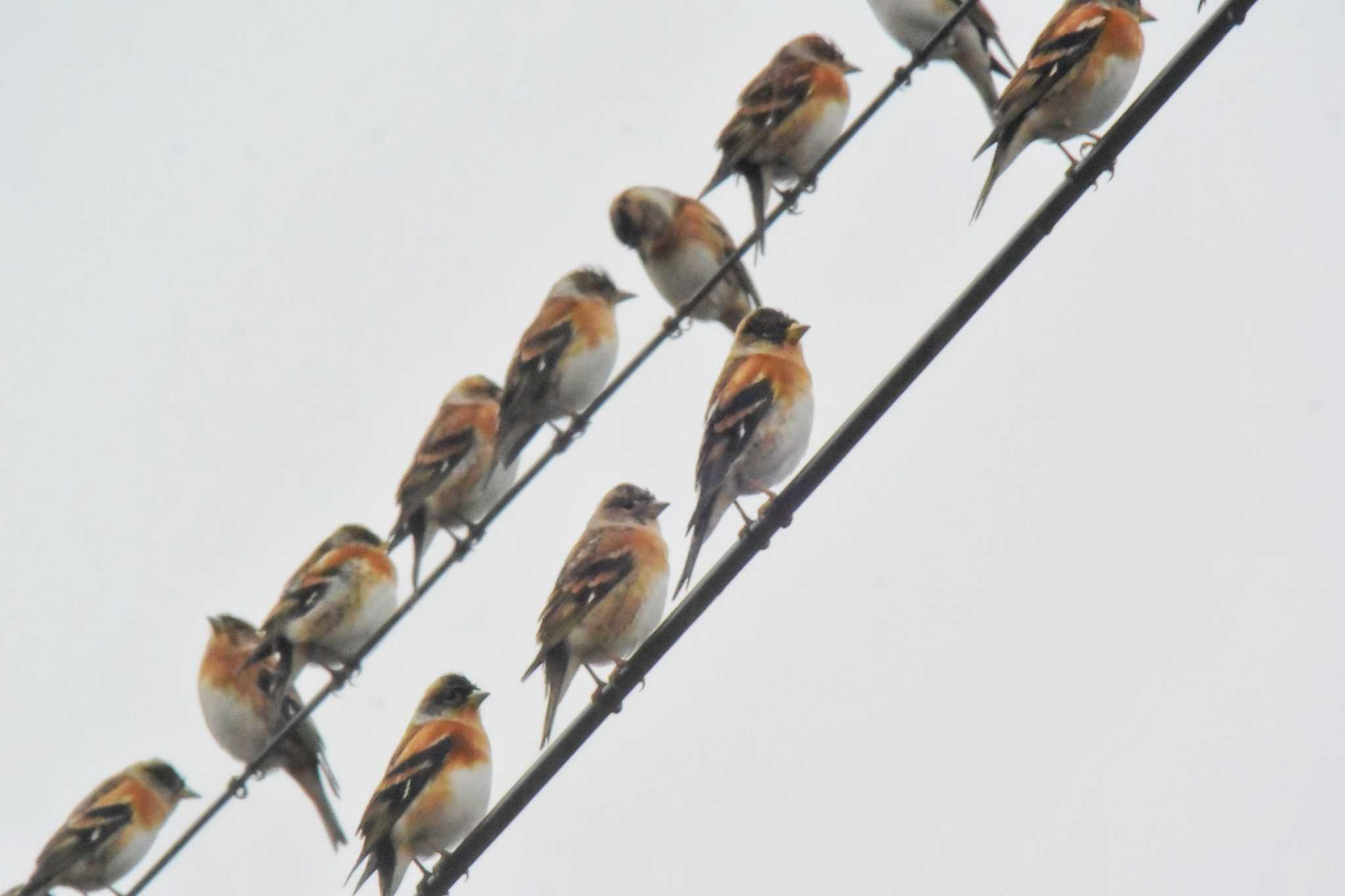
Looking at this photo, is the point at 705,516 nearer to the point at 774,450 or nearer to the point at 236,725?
the point at 774,450

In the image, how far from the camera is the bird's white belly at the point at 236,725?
489 inches

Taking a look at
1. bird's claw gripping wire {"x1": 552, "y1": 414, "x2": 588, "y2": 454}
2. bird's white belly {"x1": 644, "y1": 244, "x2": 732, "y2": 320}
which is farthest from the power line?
bird's white belly {"x1": 644, "y1": 244, "x2": 732, "y2": 320}

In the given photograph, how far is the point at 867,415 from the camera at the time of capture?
20.2ft

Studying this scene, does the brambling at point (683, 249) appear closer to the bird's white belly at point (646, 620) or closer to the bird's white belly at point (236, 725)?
the bird's white belly at point (646, 620)

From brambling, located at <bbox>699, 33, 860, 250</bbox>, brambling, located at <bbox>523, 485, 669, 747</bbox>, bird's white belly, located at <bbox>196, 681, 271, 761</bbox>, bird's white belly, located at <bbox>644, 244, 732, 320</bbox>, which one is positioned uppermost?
brambling, located at <bbox>699, 33, 860, 250</bbox>

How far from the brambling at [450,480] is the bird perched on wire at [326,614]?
11.2 inches

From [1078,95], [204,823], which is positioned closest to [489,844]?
[204,823]

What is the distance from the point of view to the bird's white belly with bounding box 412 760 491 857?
9.47 meters

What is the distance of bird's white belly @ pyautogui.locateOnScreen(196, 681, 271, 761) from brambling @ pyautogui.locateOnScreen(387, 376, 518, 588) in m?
1.28

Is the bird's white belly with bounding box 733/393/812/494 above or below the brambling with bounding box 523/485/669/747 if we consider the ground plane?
above

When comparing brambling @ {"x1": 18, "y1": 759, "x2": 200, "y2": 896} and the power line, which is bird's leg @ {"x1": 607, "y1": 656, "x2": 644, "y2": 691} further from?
Result: brambling @ {"x1": 18, "y1": 759, "x2": 200, "y2": 896}

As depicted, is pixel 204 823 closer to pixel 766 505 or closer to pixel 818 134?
pixel 766 505

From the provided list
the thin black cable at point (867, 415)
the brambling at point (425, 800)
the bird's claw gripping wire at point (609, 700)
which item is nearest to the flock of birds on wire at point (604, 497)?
the brambling at point (425, 800)

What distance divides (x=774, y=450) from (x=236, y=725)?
4.82 metres
